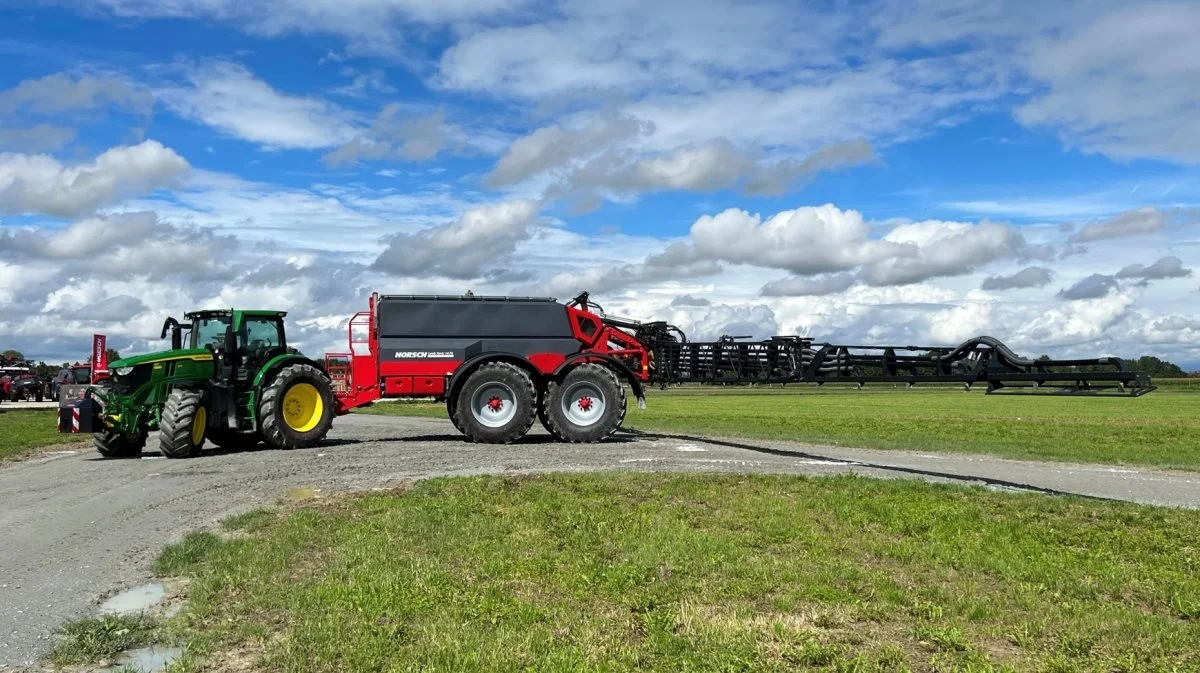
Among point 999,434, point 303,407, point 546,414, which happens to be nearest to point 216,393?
point 303,407

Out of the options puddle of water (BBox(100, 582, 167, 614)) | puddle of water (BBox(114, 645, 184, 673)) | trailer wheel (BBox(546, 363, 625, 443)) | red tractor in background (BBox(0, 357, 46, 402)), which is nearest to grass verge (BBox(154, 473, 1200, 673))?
puddle of water (BBox(114, 645, 184, 673))

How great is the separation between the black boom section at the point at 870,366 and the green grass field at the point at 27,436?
14.1 m

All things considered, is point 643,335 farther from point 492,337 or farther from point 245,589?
point 245,589

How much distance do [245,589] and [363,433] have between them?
19962 millimetres

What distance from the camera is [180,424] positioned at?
18141mm

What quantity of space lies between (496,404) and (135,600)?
1335 centimetres

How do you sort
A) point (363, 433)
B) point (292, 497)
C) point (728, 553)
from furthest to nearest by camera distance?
1. point (363, 433)
2. point (292, 497)
3. point (728, 553)

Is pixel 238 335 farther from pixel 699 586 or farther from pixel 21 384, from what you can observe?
pixel 21 384

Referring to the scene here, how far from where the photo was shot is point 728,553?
8.47 meters

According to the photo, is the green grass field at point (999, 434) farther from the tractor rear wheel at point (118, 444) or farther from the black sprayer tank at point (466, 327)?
the tractor rear wheel at point (118, 444)

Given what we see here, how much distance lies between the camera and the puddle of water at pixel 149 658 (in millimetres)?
5738

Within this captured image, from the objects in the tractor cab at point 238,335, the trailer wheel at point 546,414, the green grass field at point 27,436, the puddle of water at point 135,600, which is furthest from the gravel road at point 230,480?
the tractor cab at point 238,335

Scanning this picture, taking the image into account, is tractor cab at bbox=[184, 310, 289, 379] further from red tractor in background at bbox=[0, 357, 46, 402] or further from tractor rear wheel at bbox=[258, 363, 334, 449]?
red tractor in background at bbox=[0, 357, 46, 402]

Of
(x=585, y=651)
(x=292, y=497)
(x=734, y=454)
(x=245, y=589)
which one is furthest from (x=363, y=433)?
(x=585, y=651)
